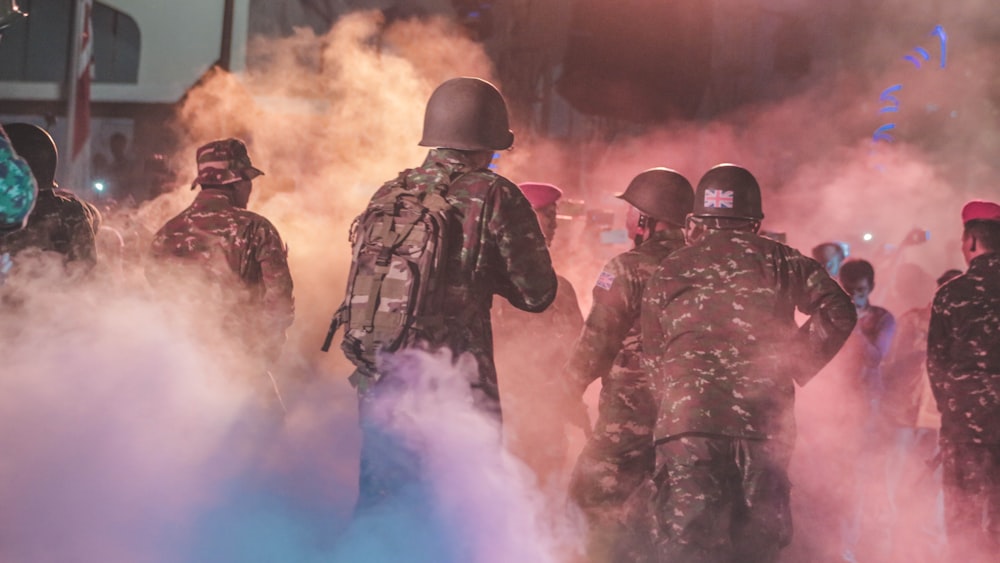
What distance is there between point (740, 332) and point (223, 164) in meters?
3.08

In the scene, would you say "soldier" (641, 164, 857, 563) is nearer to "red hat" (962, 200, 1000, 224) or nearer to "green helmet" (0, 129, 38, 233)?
"red hat" (962, 200, 1000, 224)

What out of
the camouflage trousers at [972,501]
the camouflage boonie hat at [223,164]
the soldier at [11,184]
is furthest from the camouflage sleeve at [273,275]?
the camouflage trousers at [972,501]

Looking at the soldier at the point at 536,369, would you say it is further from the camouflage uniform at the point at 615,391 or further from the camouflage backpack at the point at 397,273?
the camouflage backpack at the point at 397,273

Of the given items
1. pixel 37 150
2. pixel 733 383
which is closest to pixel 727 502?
pixel 733 383

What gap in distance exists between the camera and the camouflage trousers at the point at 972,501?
5.84 m

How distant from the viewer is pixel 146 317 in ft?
19.3

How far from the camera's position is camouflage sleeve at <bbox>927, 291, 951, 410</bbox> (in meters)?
6.13

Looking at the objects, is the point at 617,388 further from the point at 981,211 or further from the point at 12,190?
the point at 12,190

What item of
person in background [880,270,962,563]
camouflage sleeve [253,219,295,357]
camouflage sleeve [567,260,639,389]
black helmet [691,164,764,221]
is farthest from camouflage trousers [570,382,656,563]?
person in background [880,270,962,563]

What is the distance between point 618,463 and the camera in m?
5.32

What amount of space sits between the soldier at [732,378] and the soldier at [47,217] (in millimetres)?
3315

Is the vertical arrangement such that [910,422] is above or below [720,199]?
below

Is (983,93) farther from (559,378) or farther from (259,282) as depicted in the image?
(259,282)

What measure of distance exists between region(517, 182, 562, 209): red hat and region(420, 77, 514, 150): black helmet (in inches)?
86.3
